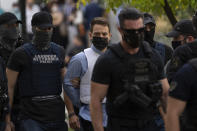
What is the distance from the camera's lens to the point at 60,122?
7254 mm

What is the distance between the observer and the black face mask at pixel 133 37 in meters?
5.59

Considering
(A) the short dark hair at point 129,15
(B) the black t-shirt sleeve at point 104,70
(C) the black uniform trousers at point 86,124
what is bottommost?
(C) the black uniform trousers at point 86,124

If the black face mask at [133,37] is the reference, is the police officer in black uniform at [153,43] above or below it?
below

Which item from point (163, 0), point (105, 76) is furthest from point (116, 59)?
point (163, 0)

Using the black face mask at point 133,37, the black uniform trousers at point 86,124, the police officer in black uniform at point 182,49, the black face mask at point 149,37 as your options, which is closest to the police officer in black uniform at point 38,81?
the black uniform trousers at point 86,124

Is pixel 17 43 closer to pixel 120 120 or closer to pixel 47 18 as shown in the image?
pixel 47 18

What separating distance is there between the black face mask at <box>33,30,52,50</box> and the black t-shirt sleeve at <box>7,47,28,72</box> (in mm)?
228

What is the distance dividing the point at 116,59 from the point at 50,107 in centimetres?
178

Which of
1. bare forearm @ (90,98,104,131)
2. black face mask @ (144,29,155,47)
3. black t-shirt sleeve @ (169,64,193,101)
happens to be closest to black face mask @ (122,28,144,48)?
bare forearm @ (90,98,104,131)

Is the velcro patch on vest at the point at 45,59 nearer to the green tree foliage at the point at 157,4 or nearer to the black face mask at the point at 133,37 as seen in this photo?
the black face mask at the point at 133,37

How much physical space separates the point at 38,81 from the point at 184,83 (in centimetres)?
250

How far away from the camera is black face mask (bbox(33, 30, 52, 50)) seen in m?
7.14

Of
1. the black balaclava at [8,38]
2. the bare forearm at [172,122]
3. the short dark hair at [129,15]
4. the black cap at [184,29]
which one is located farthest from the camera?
the black balaclava at [8,38]

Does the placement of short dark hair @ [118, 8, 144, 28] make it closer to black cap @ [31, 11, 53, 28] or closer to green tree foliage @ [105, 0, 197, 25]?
black cap @ [31, 11, 53, 28]
